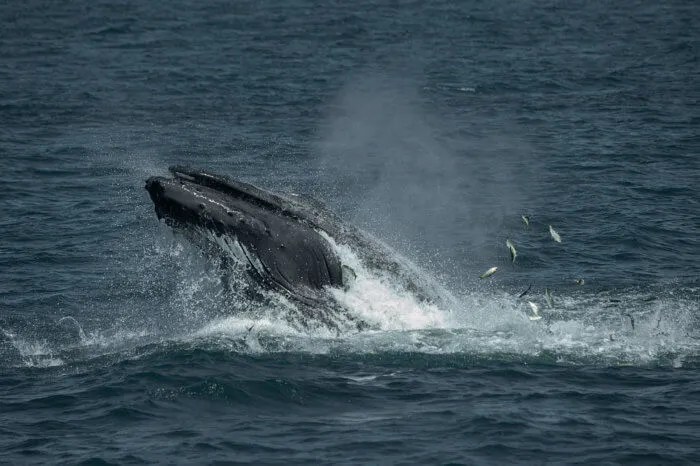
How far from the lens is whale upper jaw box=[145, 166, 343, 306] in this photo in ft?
62.6

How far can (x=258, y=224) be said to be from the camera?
1925 cm

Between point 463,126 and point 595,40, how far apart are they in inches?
669

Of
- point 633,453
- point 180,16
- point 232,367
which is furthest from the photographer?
point 180,16

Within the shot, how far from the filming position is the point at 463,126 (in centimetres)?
3966

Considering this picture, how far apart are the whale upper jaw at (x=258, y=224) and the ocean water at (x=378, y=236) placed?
55cm

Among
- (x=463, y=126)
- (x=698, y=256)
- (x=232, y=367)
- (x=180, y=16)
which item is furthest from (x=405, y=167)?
(x=180, y=16)

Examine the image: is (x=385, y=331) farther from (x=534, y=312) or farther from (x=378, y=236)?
(x=378, y=236)

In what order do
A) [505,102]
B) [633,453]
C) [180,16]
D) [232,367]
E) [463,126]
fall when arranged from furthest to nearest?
[180,16] < [505,102] < [463,126] < [232,367] < [633,453]

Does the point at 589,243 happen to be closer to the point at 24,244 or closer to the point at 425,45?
the point at 24,244

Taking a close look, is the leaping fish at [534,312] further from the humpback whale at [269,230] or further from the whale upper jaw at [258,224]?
the whale upper jaw at [258,224]

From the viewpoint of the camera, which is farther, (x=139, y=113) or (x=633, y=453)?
(x=139, y=113)

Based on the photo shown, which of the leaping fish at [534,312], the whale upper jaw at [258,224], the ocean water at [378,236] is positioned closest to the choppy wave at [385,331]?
the ocean water at [378,236]

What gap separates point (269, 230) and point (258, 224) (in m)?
0.21

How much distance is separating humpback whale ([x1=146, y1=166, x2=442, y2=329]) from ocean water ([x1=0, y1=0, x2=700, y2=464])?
1.33 feet
